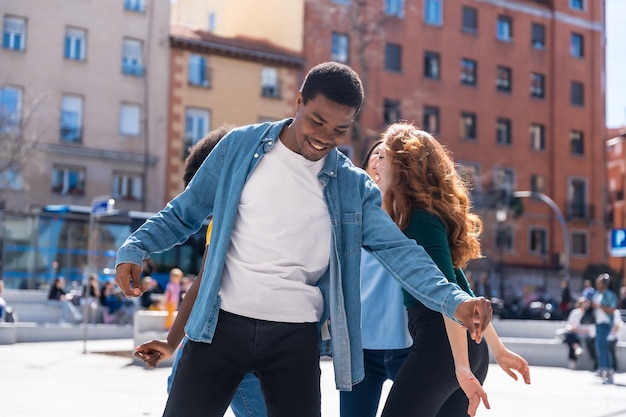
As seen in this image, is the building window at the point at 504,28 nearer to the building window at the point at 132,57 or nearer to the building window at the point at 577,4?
the building window at the point at 577,4

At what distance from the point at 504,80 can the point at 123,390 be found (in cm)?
4189

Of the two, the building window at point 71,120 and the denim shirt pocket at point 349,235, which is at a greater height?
the building window at point 71,120

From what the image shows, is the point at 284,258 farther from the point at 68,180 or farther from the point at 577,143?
the point at 577,143

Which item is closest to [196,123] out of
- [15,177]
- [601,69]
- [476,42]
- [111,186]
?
[111,186]

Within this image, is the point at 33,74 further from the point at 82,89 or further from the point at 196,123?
the point at 196,123

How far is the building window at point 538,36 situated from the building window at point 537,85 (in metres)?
1.57

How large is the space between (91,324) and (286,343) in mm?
21821

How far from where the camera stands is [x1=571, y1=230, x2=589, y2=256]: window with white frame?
5097 cm

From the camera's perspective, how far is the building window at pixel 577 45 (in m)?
53.1

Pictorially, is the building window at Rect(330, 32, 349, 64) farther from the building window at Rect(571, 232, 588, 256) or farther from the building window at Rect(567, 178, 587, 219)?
the building window at Rect(571, 232, 588, 256)

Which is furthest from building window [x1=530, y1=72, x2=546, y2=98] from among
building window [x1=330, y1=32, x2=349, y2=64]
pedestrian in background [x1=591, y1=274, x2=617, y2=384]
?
pedestrian in background [x1=591, y1=274, x2=617, y2=384]

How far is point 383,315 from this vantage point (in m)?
4.38

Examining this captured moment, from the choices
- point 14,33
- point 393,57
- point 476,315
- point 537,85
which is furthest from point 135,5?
point 476,315

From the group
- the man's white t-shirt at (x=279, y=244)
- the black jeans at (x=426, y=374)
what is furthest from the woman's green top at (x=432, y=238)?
the man's white t-shirt at (x=279, y=244)
